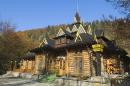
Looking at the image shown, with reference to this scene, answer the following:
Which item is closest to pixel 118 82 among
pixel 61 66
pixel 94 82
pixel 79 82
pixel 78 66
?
pixel 94 82

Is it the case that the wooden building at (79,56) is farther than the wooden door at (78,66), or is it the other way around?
the wooden door at (78,66)

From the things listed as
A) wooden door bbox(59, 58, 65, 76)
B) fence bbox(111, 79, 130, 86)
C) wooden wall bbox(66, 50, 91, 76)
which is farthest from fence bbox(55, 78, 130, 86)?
wooden door bbox(59, 58, 65, 76)

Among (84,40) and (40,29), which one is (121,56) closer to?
(84,40)

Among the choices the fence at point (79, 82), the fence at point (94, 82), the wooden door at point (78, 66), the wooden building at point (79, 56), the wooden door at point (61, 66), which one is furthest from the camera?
the wooden door at point (61, 66)

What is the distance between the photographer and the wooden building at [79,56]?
33.6 m

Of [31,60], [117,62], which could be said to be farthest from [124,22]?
[31,60]

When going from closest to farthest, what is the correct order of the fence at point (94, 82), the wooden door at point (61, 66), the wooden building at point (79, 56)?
the fence at point (94, 82) < the wooden building at point (79, 56) < the wooden door at point (61, 66)

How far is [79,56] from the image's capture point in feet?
113

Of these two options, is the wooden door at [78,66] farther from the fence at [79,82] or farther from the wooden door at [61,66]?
the fence at [79,82]

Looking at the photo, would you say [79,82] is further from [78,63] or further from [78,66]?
[78,63]

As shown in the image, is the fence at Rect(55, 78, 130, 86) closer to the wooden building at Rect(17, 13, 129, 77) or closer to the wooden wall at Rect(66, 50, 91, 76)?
the wooden building at Rect(17, 13, 129, 77)

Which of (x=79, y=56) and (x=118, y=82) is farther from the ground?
(x=79, y=56)

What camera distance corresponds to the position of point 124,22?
24875 mm

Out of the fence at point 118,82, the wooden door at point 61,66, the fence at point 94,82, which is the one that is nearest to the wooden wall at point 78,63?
the wooden door at point 61,66
